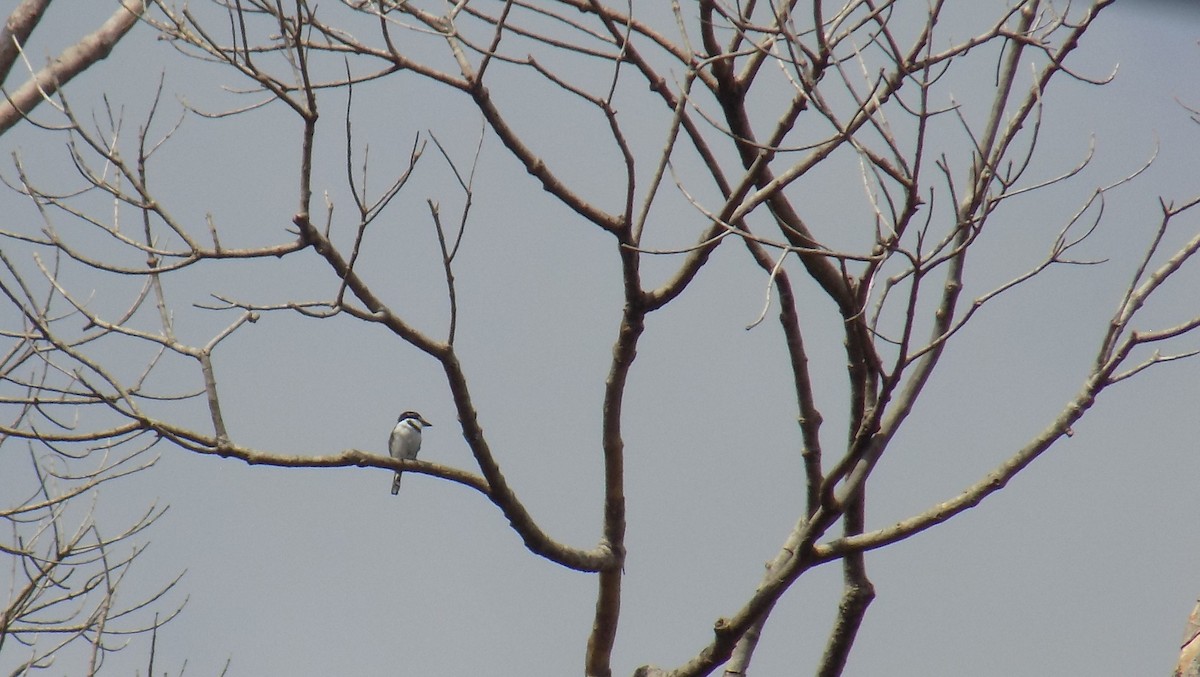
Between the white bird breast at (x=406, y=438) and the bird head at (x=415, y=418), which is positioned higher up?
the bird head at (x=415, y=418)

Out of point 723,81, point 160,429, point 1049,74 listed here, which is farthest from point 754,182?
point 160,429

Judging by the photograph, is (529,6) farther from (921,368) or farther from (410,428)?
(410,428)

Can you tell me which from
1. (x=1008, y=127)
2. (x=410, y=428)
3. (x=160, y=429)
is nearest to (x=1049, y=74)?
(x=1008, y=127)

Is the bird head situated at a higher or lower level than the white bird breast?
higher

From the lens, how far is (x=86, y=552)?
5.57 metres

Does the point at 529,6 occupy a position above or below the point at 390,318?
above

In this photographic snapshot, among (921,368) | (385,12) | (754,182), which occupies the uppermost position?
(385,12)

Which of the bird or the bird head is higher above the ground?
the bird head

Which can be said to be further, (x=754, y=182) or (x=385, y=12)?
(x=385, y=12)

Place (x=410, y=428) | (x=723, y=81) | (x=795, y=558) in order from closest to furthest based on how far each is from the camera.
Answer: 1. (x=795, y=558)
2. (x=723, y=81)
3. (x=410, y=428)

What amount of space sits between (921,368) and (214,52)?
2429mm

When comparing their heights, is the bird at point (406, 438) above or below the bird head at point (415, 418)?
below

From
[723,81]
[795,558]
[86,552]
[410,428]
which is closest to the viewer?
[795,558]

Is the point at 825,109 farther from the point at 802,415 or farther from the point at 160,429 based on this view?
the point at 160,429
